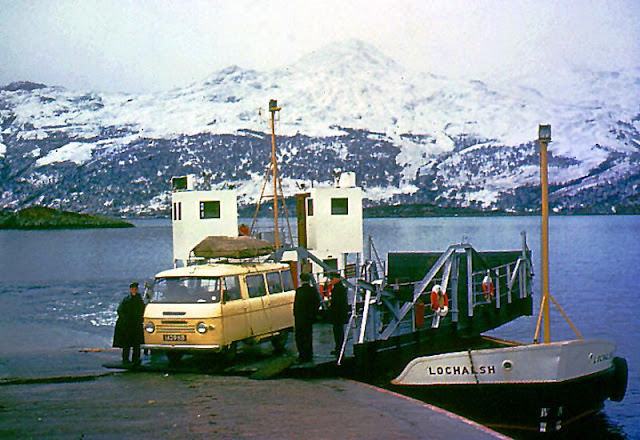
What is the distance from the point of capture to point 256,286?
1720 cm

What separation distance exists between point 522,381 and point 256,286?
19.5 ft

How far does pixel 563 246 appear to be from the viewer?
14688cm

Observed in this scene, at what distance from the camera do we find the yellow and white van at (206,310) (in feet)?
51.2

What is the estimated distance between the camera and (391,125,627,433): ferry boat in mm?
14734

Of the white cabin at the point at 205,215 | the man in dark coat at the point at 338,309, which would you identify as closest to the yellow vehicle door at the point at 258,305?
the man in dark coat at the point at 338,309

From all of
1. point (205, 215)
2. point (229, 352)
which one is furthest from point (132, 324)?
point (205, 215)

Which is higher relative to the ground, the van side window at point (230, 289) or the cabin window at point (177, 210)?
the cabin window at point (177, 210)

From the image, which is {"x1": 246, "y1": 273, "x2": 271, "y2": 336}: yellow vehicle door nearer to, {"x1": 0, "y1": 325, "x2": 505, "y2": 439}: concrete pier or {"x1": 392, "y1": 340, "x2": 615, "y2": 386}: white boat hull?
{"x1": 0, "y1": 325, "x2": 505, "y2": 439}: concrete pier

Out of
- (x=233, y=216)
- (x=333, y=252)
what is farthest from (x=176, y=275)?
(x=233, y=216)

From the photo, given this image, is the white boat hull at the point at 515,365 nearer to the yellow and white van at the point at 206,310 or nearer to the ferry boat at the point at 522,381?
the ferry boat at the point at 522,381

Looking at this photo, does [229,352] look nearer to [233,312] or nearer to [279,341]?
[233,312]

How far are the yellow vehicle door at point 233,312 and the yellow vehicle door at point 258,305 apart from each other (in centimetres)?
23

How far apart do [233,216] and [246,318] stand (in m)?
20.8

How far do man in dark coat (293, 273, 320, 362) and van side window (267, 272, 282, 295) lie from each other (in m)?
1.78
